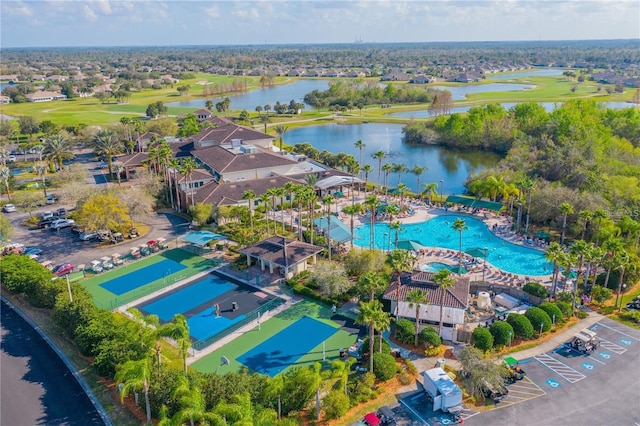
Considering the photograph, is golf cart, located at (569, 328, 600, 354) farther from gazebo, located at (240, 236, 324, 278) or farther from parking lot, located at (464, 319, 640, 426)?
gazebo, located at (240, 236, 324, 278)

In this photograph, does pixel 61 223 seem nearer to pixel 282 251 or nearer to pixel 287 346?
pixel 282 251

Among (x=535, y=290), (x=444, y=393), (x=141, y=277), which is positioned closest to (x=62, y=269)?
(x=141, y=277)

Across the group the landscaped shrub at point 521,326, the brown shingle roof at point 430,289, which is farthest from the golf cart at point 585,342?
the brown shingle roof at point 430,289

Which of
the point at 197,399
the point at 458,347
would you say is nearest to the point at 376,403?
the point at 458,347

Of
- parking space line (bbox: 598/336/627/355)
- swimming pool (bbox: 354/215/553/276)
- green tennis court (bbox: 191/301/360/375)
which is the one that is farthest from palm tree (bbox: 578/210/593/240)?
green tennis court (bbox: 191/301/360/375)

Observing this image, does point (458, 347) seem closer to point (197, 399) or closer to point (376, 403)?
point (376, 403)

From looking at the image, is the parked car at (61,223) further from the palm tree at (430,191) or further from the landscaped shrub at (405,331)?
the palm tree at (430,191)
